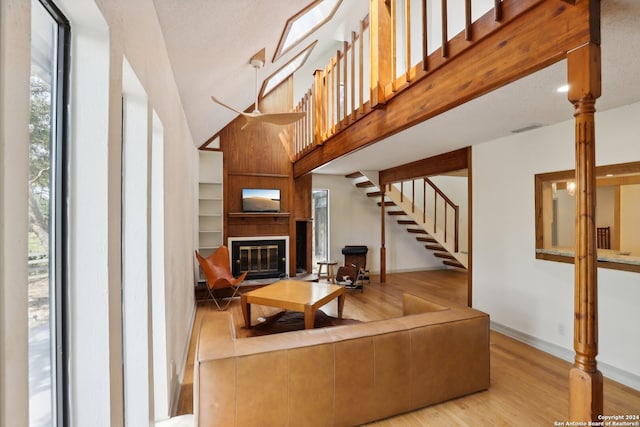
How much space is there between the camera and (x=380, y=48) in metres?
2.86

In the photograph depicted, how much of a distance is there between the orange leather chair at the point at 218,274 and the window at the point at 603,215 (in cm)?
389

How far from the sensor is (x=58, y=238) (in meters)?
0.98

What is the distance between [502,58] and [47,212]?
7.15 ft

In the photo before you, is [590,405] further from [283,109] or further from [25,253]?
[283,109]

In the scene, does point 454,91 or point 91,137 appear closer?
point 91,137

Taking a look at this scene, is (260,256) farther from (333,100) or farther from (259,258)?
(333,100)

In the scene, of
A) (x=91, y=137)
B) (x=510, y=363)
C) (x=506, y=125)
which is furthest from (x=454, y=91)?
(x=510, y=363)

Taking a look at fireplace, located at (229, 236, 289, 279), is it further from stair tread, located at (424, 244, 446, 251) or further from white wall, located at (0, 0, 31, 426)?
white wall, located at (0, 0, 31, 426)

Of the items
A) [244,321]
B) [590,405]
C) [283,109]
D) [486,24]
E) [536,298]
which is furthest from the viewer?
[283,109]

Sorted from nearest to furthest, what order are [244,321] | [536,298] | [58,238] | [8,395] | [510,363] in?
[8,395] → [58,238] → [510,363] → [536,298] → [244,321]

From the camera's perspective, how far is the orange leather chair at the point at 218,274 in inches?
173

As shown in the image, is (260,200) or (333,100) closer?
(333,100)

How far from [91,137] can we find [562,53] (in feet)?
6.59

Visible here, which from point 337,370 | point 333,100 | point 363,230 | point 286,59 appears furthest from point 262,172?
point 337,370
